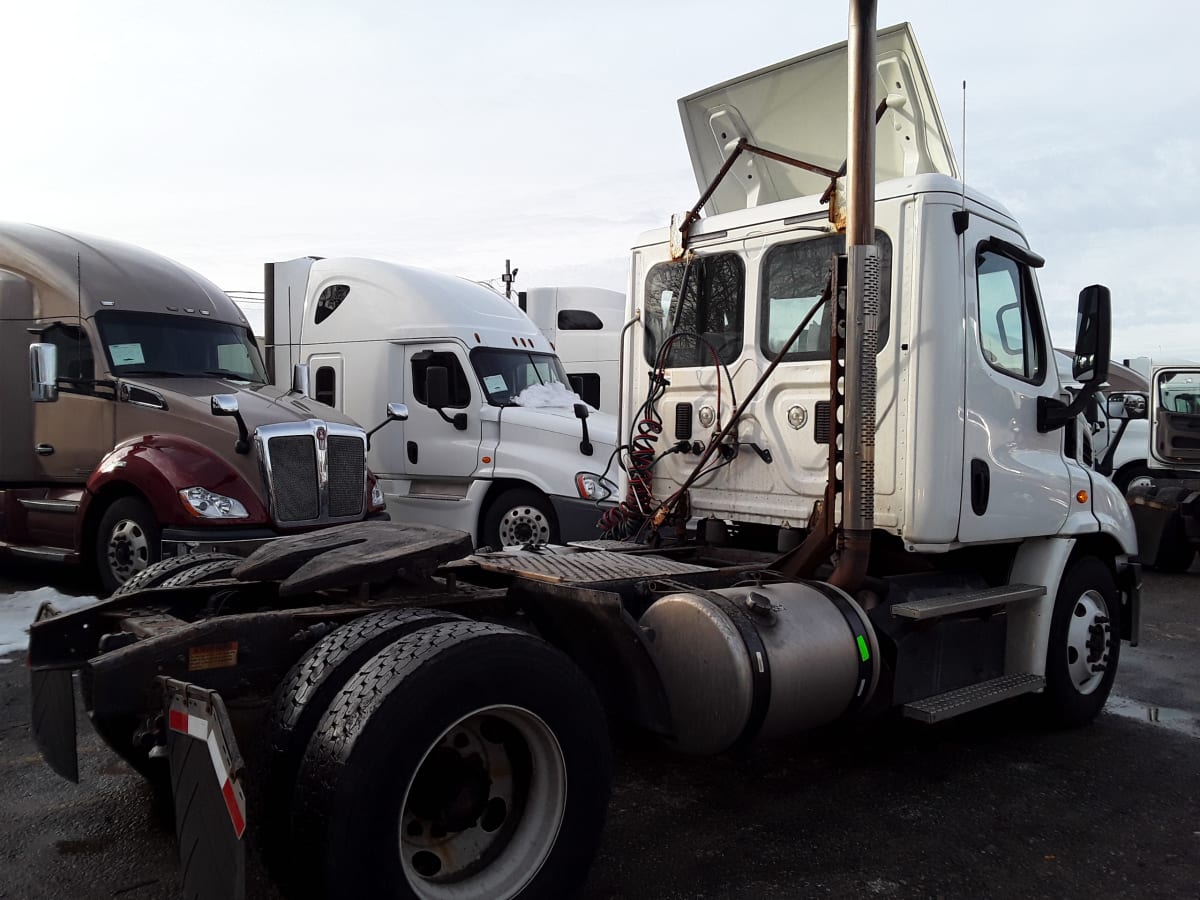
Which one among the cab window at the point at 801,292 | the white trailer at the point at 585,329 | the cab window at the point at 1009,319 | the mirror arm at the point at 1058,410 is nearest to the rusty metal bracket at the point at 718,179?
the cab window at the point at 801,292

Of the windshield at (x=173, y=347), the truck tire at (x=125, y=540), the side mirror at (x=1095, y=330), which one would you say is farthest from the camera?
the windshield at (x=173, y=347)

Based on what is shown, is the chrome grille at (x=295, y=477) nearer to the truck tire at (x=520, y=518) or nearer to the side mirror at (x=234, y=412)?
the side mirror at (x=234, y=412)

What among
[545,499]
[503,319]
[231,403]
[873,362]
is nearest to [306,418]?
[231,403]

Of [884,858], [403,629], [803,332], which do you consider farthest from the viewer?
[803,332]

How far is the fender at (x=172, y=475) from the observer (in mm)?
7586

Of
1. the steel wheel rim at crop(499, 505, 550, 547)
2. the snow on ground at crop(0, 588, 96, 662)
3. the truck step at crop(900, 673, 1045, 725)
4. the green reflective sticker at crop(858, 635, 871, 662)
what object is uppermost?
the green reflective sticker at crop(858, 635, 871, 662)

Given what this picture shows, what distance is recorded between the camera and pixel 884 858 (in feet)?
12.5

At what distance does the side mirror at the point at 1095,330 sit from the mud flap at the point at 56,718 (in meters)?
4.84

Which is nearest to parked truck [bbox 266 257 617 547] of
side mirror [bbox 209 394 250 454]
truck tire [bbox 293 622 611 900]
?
side mirror [bbox 209 394 250 454]

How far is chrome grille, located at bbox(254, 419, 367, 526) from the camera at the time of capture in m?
8.00

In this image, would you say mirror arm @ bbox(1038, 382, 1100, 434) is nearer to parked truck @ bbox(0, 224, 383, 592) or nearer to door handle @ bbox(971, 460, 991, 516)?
door handle @ bbox(971, 460, 991, 516)

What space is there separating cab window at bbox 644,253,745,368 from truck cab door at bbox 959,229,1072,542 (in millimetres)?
1187

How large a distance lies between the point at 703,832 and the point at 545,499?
593 centimetres

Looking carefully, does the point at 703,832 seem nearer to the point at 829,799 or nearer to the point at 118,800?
the point at 829,799
